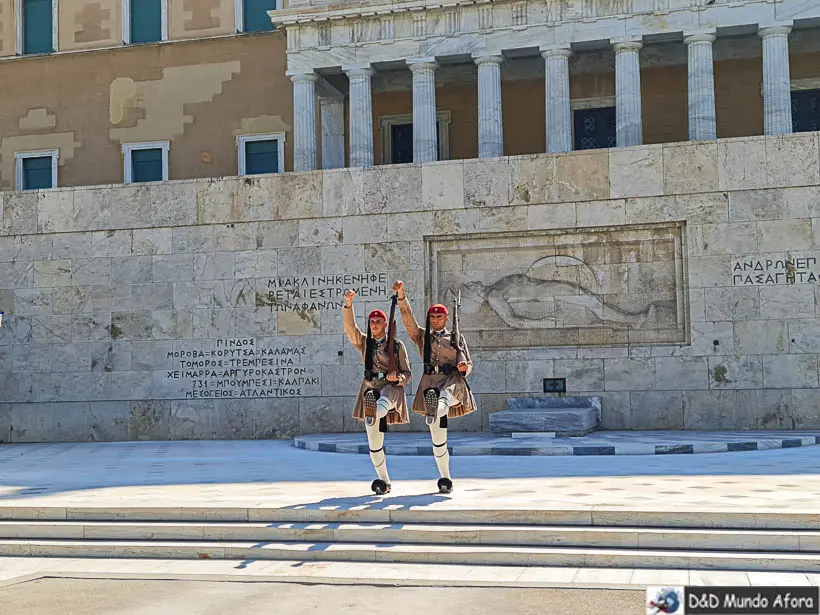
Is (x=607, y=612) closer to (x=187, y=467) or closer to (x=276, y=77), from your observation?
(x=187, y=467)

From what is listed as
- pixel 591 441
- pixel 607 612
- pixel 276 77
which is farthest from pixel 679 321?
pixel 276 77

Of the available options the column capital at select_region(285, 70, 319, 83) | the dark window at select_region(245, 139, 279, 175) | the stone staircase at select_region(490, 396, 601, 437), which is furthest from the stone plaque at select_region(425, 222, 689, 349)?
the dark window at select_region(245, 139, 279, 175)

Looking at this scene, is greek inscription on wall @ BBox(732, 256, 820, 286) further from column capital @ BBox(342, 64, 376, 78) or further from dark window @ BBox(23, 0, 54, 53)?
dark window @ BBox(23, 0, 54, 53)

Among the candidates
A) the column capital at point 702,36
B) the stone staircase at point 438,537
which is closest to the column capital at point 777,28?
the column capital at point 702,36

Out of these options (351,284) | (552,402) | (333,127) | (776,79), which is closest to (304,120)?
(333,127)

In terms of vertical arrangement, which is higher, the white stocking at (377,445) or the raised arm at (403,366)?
the raised arm at (403,366)

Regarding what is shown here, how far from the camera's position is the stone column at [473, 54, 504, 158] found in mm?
29906

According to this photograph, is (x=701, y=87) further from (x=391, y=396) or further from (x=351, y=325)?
(x=391, y=396)

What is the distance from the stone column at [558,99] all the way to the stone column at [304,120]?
6.88 m

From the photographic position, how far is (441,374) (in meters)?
11.0

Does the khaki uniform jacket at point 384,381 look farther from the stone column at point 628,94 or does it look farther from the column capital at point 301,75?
the column capital at point 301,75

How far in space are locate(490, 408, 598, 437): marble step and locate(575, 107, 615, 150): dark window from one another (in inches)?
604

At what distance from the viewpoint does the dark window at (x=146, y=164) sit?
116 feet

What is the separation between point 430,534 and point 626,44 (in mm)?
23077
